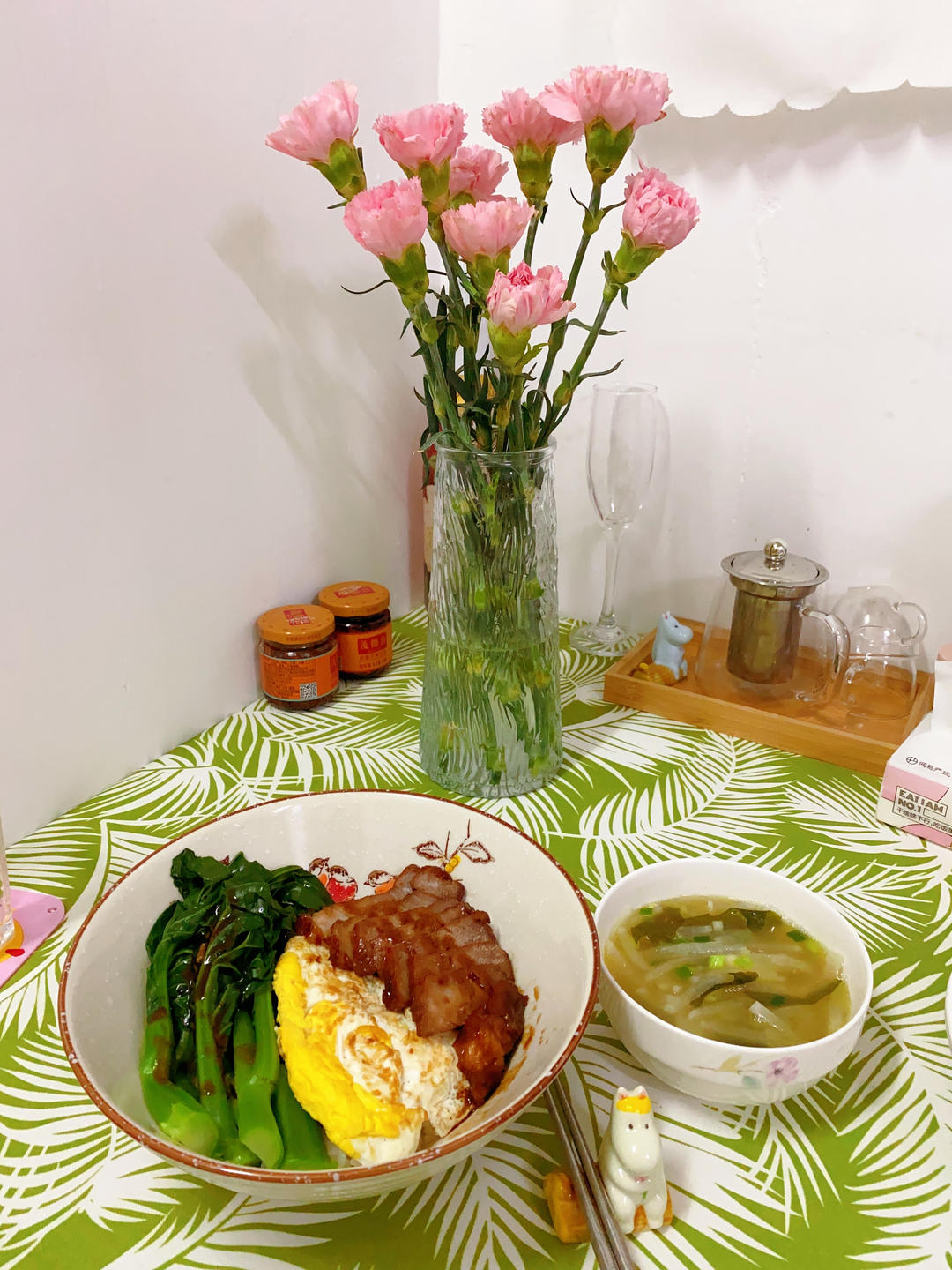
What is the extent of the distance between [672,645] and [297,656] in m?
0.43

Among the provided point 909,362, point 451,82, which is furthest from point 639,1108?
point 451,82

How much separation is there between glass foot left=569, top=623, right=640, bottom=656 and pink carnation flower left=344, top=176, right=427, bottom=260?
65 cm

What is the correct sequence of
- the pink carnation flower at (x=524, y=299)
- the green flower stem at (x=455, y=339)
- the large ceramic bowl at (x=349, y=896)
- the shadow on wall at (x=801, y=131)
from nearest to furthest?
the large ceramic bowl at (x=349, y=896), the pink carnation flower at (x=524, y=299), the green flower stem at (x=455, y=339), the shadow on wall at (x=801, y=131)

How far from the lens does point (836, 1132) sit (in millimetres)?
581

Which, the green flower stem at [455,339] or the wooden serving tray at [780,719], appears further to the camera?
the wooden serving tray at [780,719]

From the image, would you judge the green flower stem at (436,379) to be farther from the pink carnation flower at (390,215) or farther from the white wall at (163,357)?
the white wall at (163,357)

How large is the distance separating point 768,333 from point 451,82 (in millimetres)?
527

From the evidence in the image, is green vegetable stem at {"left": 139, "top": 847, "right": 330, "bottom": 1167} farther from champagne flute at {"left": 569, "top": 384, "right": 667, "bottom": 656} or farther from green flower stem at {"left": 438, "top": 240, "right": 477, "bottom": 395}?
champagne flute at {"left": 569, "top": 384, "right": 667, "bottom": 656}

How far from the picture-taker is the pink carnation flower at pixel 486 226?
68 centimetres

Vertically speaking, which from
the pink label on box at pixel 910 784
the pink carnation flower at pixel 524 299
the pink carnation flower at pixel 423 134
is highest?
the pink carnation flower at pixel 423 134

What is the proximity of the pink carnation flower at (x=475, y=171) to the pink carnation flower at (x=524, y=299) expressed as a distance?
138 millimetres

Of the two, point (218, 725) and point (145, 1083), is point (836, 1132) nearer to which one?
point (145, 1083)

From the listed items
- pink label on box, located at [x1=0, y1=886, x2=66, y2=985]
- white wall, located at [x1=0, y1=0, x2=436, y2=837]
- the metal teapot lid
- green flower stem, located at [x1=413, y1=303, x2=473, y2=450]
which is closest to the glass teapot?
the metal teapot lid

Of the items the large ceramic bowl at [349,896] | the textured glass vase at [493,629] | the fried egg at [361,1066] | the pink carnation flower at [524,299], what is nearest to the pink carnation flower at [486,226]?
the pink carnation flower at [524,299]
